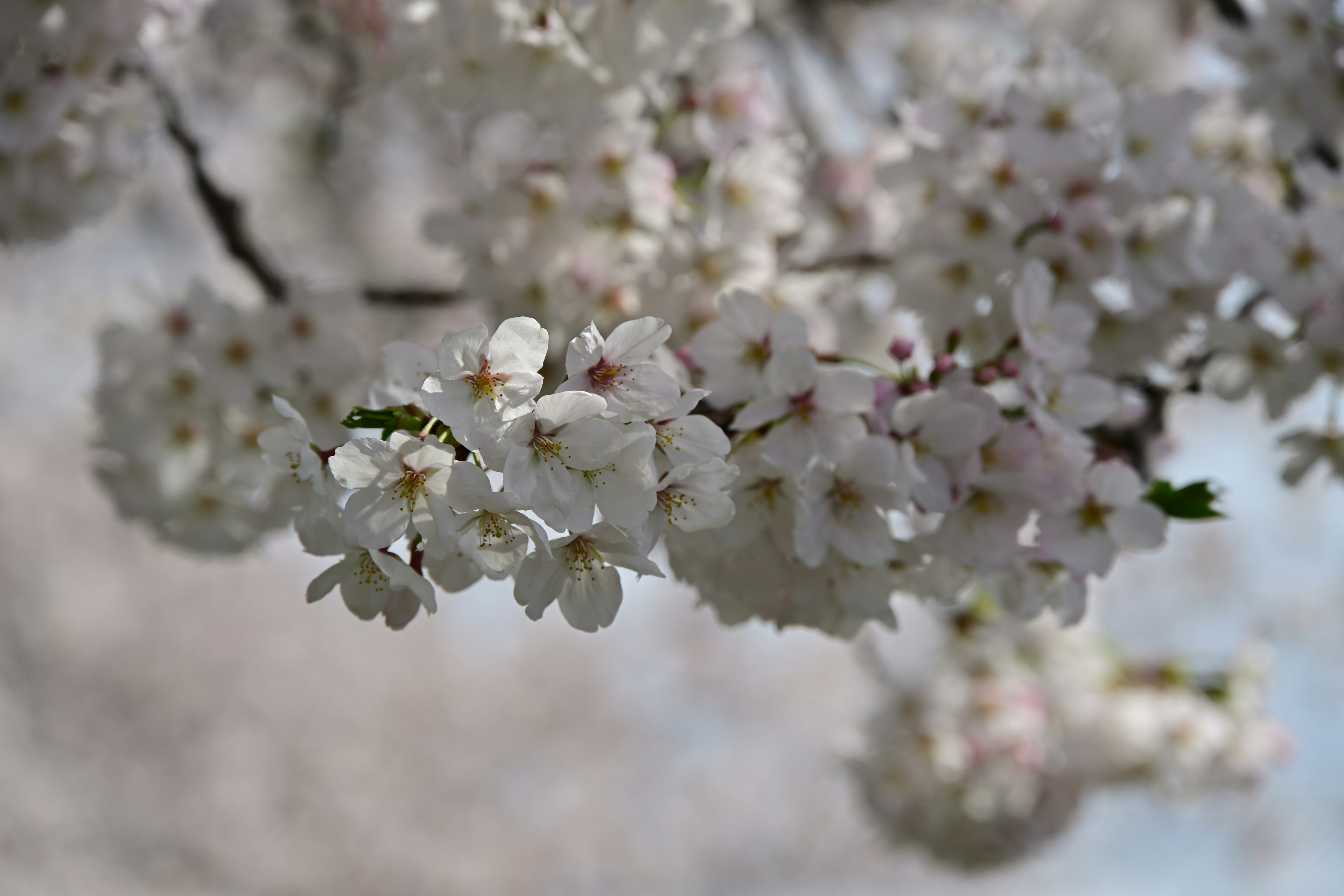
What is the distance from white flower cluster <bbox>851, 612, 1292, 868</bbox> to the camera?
8.64ft

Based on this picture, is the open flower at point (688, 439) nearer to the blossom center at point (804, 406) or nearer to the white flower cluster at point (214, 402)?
the blossom center at point (804, 406)

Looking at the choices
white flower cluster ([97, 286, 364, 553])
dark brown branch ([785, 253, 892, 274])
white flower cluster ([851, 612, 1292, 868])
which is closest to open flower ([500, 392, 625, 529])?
white flower cluster ([97, 286, 364, 553])

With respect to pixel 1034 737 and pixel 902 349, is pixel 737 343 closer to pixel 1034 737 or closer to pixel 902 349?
pixel 902 349

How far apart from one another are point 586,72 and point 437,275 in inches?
231

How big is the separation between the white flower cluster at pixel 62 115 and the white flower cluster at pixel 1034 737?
2381mm

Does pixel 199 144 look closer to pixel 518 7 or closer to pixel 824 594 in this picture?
pixel 518 7

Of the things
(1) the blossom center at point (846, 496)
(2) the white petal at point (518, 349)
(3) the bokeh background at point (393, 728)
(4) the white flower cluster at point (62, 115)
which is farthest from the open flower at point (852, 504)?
(3) the bokeh background at point (393, 728)

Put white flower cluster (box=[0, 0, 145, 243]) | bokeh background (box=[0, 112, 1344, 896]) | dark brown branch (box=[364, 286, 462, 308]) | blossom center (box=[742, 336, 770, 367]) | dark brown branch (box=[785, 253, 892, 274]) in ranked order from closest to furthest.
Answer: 1. blossom center (box=[742, 336, 770, 367])
2. white flower cluster (box=[0, 0, 145, 243])
3. dark brown branch (box=[785, 253, 892, 274])
4. dark brown branch (box=[364, 286, 462, 308])
5. bokeh background (box=[0, 112, 1344, 896])

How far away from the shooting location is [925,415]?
1034mm

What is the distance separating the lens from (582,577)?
0.90 m

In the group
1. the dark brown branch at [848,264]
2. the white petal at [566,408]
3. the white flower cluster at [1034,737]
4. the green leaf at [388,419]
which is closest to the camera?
the white petal at [566,408]

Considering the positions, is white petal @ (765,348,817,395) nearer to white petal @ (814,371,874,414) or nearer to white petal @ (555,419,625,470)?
white petal @ (814,371,874,414)

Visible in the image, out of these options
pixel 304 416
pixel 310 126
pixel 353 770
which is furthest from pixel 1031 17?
pixel 353 770

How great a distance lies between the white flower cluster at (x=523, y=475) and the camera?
805 millimetres
